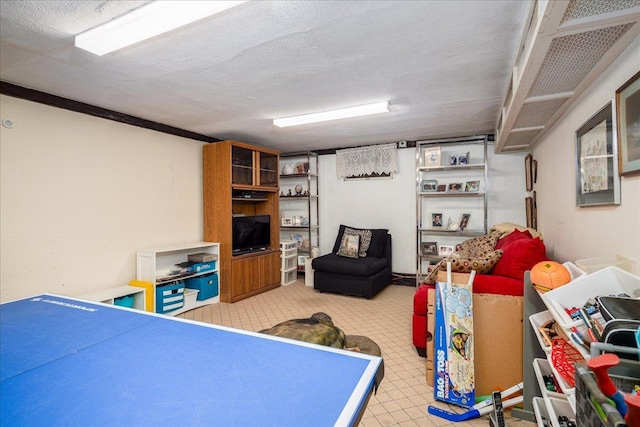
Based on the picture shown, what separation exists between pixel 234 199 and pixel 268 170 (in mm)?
848

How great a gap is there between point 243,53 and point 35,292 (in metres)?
2.86

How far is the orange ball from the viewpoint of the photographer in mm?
1635

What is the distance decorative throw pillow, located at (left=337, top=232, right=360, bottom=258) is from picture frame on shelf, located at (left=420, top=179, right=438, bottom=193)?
4.13 feet

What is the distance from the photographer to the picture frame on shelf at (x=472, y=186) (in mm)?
4499

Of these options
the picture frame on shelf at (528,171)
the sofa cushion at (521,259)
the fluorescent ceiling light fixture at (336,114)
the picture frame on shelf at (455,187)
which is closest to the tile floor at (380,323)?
the sofa cushion at (521,259)

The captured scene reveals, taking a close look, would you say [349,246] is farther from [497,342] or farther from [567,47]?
[567,47]

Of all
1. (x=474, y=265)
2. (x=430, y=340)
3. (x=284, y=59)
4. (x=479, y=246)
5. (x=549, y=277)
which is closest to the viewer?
(x=549, y=277)

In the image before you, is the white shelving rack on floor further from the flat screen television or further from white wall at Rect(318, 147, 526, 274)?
white wall at Rect(318, 147, 526, 274)

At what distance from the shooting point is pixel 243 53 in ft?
7.01

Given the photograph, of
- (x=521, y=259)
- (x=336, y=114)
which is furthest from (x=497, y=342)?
(x=336, y=114)

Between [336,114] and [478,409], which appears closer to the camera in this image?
[478,409]

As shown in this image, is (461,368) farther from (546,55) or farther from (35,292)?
(35,292)

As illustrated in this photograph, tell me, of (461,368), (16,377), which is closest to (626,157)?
(461,368)

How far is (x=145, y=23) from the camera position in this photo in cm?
175
